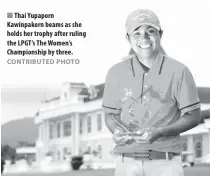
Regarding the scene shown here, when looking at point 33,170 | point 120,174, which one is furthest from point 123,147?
point 33,170

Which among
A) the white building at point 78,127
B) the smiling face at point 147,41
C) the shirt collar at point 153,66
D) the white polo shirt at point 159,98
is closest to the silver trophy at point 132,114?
the white polo shirt at point 159,98

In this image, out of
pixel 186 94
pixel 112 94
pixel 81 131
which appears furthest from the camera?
pixel 81 131

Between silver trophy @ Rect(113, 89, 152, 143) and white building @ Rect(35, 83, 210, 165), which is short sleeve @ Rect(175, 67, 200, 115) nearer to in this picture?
silver trophy @ Rect(113, 89, 152, 143)

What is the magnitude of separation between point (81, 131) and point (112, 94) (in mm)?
16465

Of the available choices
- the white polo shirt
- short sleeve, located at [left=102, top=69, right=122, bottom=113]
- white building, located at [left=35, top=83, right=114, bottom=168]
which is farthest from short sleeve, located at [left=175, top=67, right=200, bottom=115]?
white building, located at [left=35, top=83, right=114, bottom=168]

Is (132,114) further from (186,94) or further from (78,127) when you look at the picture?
(78,127)

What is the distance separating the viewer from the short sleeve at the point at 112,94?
7.88 ft

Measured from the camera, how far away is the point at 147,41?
2.32 metres

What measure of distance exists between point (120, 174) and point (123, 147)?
13 centimetres

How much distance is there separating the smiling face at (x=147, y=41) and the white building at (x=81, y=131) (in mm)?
12125

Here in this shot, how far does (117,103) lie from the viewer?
2.41 m

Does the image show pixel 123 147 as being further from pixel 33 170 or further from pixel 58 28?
pixel 33 170

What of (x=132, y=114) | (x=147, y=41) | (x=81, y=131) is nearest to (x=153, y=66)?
(x=147, y=41)

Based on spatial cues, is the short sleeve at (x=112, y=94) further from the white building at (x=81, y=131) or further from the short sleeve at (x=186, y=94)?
the white building at (x=81, y=131)
